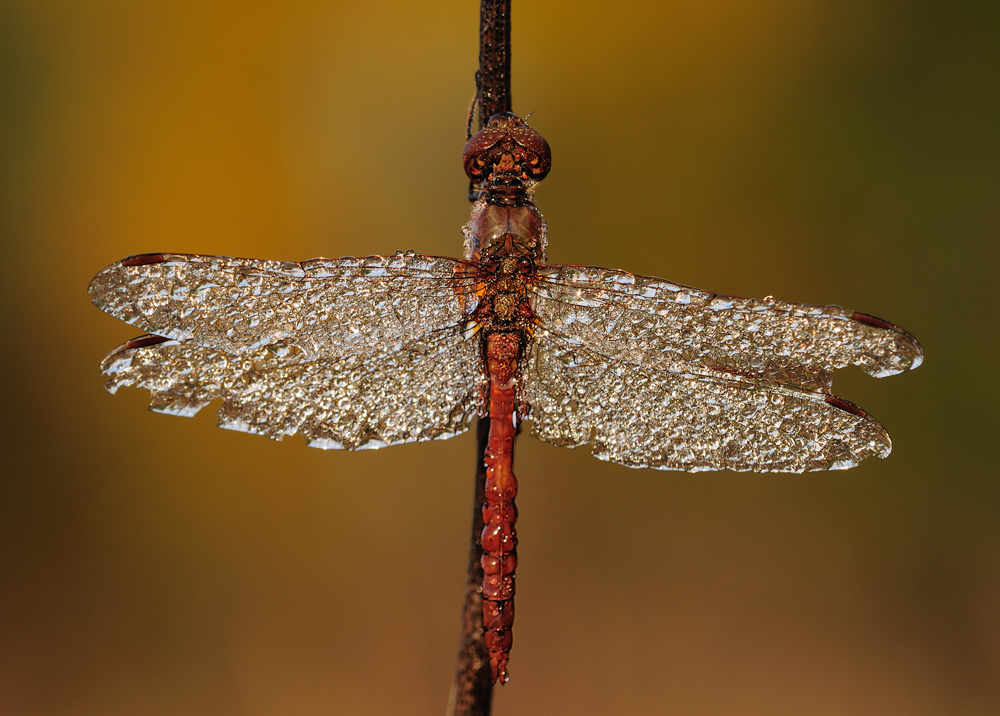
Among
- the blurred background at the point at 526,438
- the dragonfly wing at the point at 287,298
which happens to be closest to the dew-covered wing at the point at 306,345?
the dragonfly wing at the point at 287,298

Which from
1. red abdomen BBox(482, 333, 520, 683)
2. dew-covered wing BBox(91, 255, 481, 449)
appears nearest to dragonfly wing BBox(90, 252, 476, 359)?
dew-covered wing BBox(91, 255, 481, 449)

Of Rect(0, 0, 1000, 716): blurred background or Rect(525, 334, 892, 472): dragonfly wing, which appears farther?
Rect(0, 0, 1000, 716): blurred background

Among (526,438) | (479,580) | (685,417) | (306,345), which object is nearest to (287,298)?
(306,345)

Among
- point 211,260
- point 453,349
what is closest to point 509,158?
point 453,349

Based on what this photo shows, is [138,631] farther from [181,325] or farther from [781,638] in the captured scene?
[781,638]

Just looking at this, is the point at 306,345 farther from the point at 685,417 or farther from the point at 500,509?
the point at 685,417

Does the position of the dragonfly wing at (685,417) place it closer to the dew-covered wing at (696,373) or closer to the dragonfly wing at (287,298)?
the dew-covered wing at (696,373)

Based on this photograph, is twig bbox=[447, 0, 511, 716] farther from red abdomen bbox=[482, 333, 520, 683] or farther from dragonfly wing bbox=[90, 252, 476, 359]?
dragonfly wing bbox=[90, 252, 476, 359]
